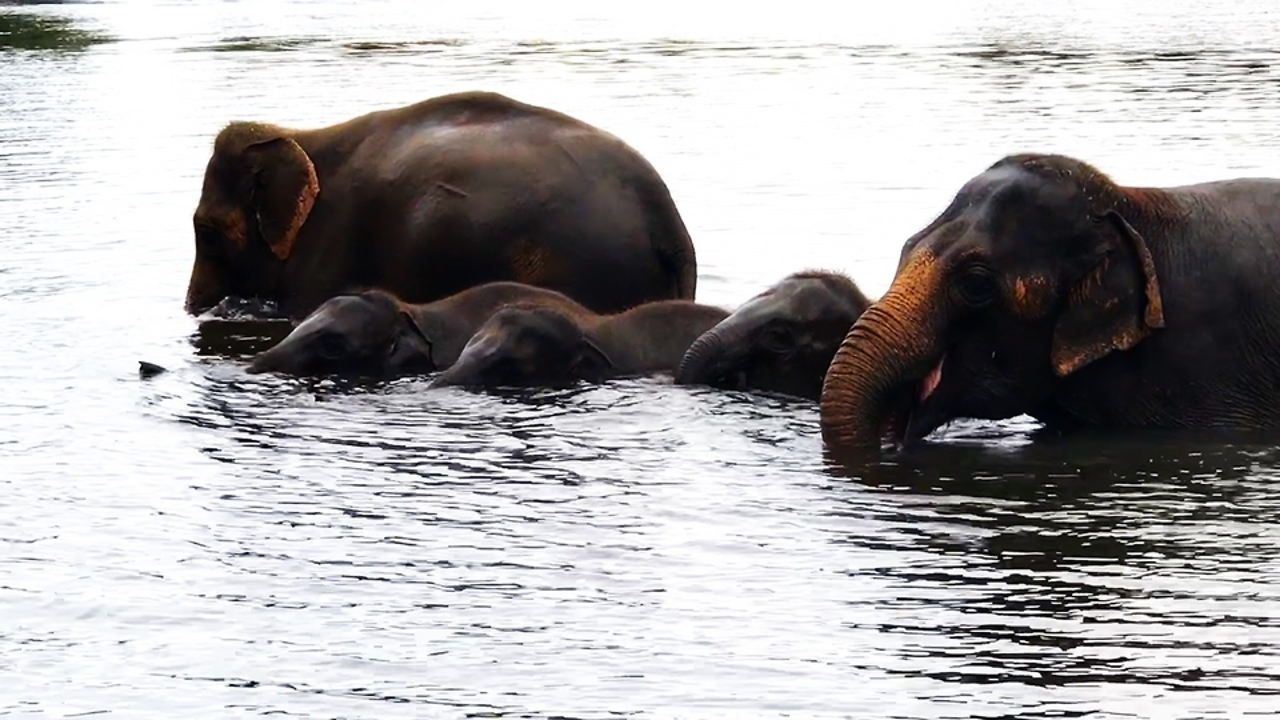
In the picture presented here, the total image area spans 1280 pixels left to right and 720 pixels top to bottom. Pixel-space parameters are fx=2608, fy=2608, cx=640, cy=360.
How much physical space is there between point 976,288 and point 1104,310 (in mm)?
Result: 514

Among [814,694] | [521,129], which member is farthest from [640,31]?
[814,694]

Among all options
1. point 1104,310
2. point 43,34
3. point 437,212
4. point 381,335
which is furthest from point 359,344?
point 43,34

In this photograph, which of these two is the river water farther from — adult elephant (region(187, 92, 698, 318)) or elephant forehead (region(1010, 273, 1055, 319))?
adult elephant (region(187, 92, 698, 318))

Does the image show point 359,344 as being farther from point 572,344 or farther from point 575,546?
point 575,546

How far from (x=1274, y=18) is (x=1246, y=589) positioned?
4512 cm

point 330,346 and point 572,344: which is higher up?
point 572,344

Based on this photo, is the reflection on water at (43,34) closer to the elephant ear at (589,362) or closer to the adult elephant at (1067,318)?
the elephant ear at (589,362)

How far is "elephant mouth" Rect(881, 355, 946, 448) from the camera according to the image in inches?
412

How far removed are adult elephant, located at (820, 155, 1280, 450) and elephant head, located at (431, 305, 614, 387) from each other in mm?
2096

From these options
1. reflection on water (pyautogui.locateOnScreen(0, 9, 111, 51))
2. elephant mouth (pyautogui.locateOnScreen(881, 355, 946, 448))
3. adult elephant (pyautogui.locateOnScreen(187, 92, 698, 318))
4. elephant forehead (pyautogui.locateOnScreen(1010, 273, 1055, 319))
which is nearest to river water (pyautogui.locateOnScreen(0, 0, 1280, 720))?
elephant mouth (pyautogui.locateOnScreen(881, 355, 946, 448))

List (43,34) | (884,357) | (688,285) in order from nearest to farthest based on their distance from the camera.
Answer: (884,357) < (688,285) < (43,34)

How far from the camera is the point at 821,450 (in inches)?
415

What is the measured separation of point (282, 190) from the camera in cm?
1448

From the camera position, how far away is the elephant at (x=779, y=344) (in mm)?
11883
